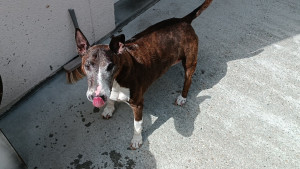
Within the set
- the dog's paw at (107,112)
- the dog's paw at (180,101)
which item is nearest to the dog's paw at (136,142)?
the dog's paw at (107,112)

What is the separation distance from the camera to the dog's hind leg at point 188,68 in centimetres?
351

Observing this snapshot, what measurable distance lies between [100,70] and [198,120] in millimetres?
1688

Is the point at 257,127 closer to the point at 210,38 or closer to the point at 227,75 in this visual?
the point at 227,75

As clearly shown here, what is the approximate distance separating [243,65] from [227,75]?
341 mm

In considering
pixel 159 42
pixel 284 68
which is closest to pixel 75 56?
pixel 159 42

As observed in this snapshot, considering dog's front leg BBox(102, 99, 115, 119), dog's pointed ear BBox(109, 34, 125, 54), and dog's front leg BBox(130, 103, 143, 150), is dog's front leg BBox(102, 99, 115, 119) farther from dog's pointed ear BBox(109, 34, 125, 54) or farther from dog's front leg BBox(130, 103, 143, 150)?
dog's pointed ear BBox(109, 34, 125, 54)

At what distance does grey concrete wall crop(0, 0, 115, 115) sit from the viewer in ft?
11.0

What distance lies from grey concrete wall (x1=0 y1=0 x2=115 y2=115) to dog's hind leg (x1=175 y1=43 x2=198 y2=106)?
1633mm

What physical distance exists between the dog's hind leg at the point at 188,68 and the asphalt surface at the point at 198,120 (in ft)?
0.36

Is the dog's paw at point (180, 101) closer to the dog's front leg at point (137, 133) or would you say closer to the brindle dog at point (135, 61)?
the brindle dog at point (135, 61)

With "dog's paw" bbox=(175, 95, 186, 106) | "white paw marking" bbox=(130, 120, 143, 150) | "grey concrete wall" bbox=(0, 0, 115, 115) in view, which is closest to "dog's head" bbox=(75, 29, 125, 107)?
"white paw marking" bbox=(130, 120, 143, 150)

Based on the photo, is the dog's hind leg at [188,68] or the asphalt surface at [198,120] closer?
the asphalt surface at [198,120]

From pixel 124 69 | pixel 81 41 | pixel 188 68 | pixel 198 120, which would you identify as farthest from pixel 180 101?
pixel 81 41

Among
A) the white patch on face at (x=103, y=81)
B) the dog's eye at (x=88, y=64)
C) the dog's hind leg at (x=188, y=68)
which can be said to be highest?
the dog's eye at (x=88, y=64)
